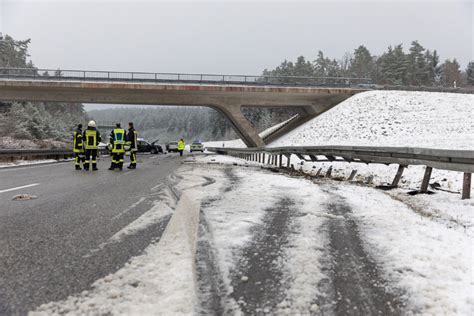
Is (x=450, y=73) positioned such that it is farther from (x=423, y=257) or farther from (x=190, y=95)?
(x=423, y=257)

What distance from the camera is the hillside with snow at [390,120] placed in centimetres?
3136

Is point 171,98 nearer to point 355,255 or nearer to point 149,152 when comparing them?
point 149,152

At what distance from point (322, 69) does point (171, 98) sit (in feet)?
255

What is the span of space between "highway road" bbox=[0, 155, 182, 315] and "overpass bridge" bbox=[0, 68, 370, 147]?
1176 inches

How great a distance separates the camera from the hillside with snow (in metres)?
31.4

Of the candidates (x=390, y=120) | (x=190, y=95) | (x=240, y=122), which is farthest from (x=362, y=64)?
(x=190, y=95)

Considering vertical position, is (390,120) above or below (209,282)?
above

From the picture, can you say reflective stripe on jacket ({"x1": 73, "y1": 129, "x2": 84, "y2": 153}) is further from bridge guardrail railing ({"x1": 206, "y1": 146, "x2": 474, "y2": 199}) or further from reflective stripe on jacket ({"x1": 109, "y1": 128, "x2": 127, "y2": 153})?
bridge guardrail railing ({"x1": 206, "y1": 146, "x2": 474, "y2": 199})

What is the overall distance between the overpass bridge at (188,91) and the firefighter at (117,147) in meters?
21.9

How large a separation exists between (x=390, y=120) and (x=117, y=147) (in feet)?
99.3

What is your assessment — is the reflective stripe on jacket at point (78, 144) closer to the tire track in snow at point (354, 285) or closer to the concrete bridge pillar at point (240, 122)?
the tire track in snow at point (354, 285)

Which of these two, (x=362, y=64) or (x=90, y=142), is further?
(x=362, y=64)

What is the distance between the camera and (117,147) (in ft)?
43.7

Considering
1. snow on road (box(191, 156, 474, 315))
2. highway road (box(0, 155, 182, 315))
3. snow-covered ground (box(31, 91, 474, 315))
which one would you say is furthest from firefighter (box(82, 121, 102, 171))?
snow on road (box(191, 156, 474, 315))
